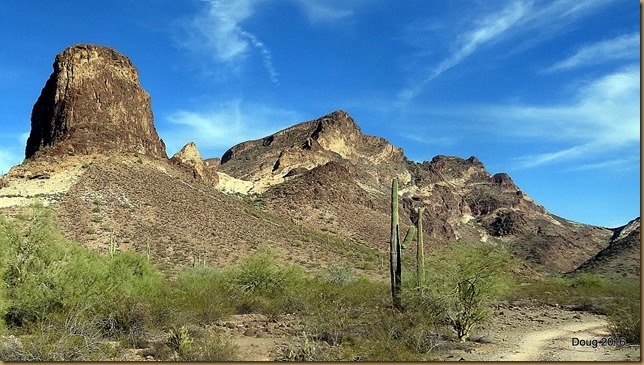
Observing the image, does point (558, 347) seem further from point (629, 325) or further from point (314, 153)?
point (314, 153)

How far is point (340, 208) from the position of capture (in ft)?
232

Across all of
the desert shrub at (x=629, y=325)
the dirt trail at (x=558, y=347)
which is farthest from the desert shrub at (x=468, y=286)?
the desert shrub at (x=629, y=325)

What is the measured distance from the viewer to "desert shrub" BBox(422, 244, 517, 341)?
616 inches

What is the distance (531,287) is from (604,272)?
23057mm

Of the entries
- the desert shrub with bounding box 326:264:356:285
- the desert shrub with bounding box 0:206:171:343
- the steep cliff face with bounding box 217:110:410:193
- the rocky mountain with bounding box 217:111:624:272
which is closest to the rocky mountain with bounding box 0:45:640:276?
the rocky mountain with bounding box 217:111:624:272

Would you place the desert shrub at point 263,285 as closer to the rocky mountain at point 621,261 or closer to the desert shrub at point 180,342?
the desert shrub at point 180,342

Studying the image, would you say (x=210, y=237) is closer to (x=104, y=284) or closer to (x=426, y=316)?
(x=104, y=284)

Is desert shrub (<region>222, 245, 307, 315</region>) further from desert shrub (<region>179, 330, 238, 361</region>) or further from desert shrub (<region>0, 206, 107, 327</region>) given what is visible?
desert shrub (<region>179, 330, 238, 361</region>)

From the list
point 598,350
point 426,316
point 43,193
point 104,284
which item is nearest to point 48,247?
point 104,284

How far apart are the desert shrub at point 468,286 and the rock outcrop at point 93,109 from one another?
46219mm

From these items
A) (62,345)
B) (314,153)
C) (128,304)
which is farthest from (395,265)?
(314,153)

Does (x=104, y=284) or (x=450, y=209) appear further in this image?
(x=450, y=209)

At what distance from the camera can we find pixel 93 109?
5731 centimetres

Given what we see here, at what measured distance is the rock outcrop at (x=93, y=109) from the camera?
54.8 m
